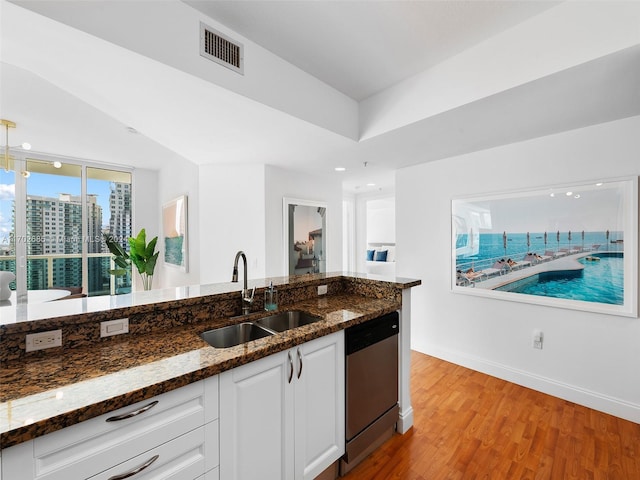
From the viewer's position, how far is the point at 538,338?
8.61 ft

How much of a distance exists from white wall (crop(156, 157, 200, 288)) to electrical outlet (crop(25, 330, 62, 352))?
2.77 metres

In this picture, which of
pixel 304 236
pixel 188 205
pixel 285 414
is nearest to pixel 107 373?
pixel 285 414

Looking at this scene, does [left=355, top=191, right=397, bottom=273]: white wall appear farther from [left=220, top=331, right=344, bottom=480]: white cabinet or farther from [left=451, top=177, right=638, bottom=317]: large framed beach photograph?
[left=220, top=331, right=344, bottom=480]: white cabinet

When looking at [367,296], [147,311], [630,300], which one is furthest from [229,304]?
[630,300]

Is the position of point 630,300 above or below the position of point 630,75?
below

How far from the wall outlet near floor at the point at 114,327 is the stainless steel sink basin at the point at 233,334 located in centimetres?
37

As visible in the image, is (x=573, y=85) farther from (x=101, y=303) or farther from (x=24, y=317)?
(x=24, y=317)

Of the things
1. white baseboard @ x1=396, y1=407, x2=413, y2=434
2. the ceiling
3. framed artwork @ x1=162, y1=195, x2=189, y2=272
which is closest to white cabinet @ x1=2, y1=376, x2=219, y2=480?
white baseboard @ x1=396, y1=407, x2=413, y2=434

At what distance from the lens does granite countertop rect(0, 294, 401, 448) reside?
792mm

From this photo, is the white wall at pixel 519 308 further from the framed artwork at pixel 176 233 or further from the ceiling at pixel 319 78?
the framed artwork at pixel 176 233

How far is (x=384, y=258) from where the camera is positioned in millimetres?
6102

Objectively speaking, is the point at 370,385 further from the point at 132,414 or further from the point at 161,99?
the point at 161,99

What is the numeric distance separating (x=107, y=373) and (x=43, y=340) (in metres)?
0.45

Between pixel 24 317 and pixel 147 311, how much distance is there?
46 cm
